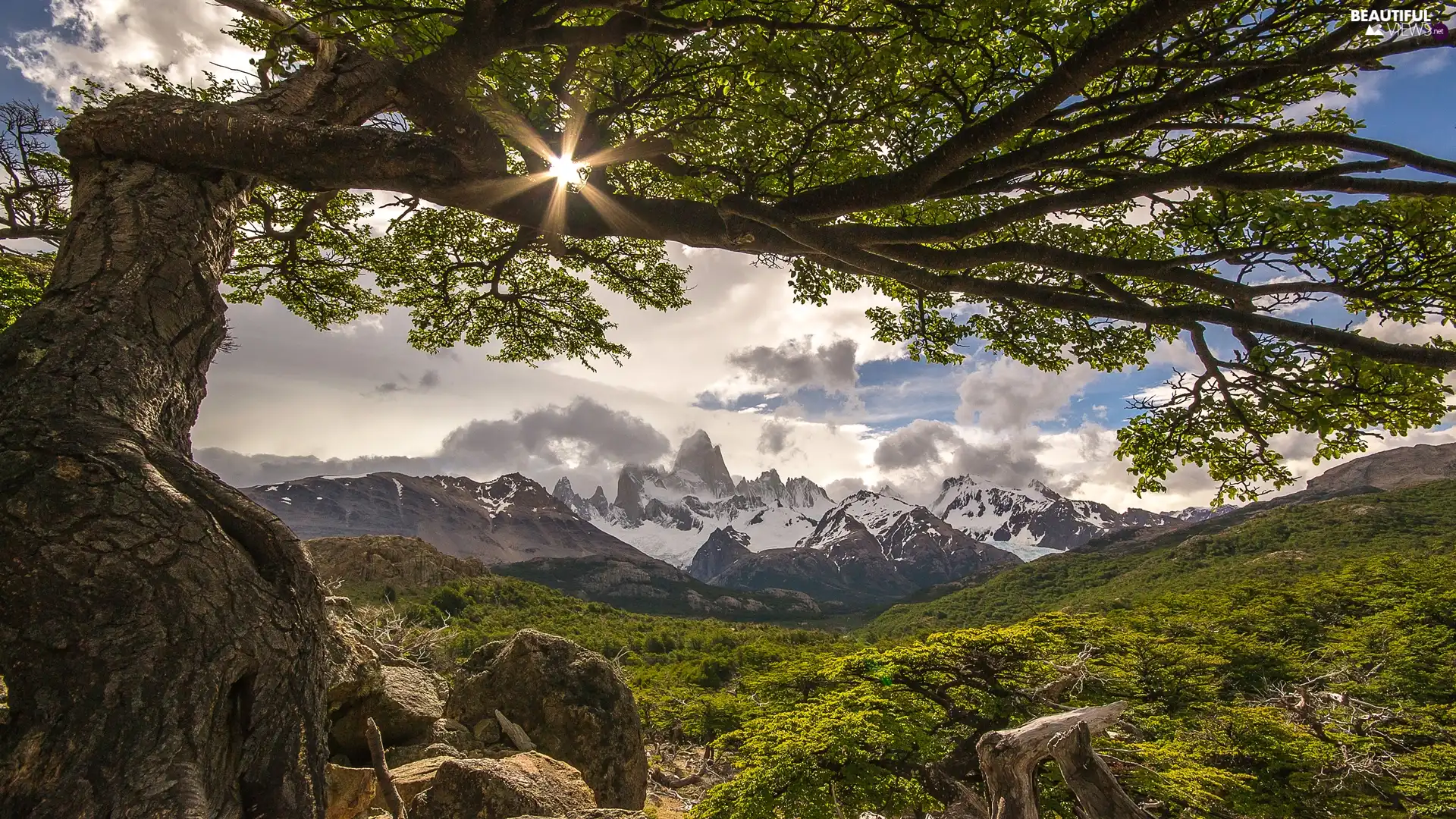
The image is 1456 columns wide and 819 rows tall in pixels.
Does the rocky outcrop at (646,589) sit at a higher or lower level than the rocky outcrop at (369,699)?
lower

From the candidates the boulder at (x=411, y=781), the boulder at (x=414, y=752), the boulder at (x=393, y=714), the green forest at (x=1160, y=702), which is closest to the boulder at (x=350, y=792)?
the boulder at (x=411, y=781)

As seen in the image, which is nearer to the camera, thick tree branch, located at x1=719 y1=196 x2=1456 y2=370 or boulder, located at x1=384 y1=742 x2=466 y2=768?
thick tree branch, located at x1=719 y1=196 x2=1456 y2=370

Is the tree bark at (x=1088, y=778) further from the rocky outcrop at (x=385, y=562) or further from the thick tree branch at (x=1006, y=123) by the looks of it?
the rocky outcrop at (x=385, y=562)

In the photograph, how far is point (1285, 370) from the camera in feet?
17.8

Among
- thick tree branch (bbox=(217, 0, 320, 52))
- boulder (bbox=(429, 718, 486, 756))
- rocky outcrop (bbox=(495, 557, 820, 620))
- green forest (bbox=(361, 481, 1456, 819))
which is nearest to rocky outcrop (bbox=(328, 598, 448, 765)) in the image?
boulder (bbox=(429, 718, 486, 756))

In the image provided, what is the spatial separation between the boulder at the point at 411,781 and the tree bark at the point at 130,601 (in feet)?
13.9

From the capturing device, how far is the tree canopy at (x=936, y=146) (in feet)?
14.0

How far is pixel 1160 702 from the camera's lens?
54.9ft

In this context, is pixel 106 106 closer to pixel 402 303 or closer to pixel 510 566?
pixel 402 303

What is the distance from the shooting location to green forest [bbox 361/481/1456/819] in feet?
32.5

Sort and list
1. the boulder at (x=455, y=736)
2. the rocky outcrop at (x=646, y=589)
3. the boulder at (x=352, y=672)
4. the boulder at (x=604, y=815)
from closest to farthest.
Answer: the boulder at (x=604, y=815) < the boulder at (x=352, y=672) < the boulder at (x=455, y=736) < the rocky outcrop at (x=646, y=589)

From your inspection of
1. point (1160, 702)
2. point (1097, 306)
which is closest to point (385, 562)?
point (1160, 702)

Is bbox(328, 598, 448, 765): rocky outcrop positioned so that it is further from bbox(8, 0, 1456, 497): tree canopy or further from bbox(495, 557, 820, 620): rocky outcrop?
bbox(495, 557, 820, 620): rocky outcrop

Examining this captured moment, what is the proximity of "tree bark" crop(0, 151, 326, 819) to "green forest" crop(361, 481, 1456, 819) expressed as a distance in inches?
315
